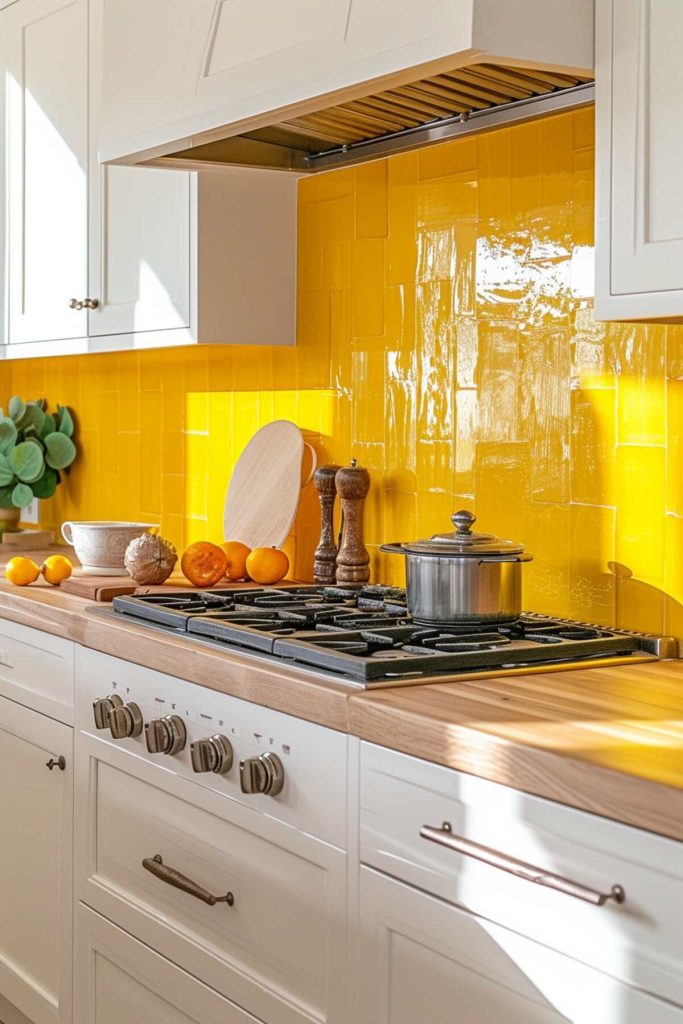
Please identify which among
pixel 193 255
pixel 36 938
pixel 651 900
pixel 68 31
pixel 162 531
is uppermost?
pixel 68 31

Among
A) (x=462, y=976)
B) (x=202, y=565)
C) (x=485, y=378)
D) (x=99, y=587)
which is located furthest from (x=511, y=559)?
(x=99, y=587)

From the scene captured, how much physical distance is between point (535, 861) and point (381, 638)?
1.99 feet

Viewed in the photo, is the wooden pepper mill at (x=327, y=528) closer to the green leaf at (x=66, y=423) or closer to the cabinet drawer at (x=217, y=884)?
the cabinet drawer at (x=217, y=884)

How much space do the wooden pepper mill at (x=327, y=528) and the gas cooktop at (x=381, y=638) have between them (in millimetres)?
322

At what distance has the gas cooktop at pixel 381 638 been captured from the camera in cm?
181

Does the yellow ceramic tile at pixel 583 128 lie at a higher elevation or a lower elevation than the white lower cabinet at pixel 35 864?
higher

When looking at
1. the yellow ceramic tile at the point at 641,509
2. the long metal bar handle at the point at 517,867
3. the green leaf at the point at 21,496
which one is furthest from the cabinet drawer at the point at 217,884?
the green leaf at the point at 21,496

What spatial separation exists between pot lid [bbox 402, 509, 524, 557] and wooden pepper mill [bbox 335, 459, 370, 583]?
57 centimetres

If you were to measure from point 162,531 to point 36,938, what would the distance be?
1174 millimetres

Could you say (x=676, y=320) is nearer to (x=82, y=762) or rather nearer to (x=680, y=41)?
(x=680, y=41)

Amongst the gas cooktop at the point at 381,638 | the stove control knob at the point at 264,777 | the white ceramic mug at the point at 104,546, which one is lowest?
the stove control knob at the point at 264,777

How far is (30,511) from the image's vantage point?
4.14m

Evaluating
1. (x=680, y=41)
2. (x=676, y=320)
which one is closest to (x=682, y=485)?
(x=676, y=320)

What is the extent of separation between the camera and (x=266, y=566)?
2.70m
